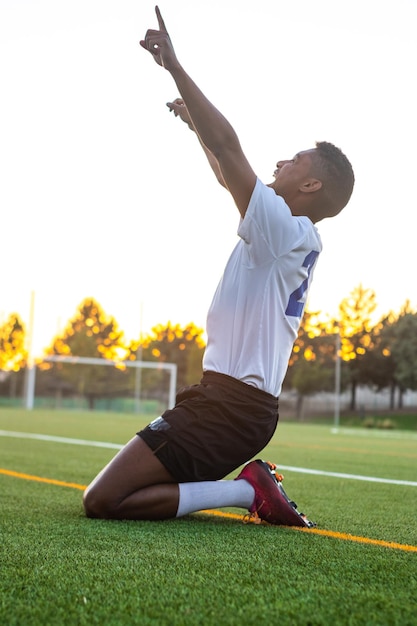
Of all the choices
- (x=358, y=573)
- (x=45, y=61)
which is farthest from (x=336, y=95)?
(x=358, y=573)

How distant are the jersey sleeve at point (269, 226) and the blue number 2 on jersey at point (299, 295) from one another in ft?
0.53

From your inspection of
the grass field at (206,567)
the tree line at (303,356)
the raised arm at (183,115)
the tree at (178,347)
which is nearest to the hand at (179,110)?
the raised arm at (183,115)

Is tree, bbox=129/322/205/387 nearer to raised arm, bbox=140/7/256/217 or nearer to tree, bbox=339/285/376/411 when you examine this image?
tree, bbox=339/285/376/411

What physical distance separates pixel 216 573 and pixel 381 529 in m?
1.30

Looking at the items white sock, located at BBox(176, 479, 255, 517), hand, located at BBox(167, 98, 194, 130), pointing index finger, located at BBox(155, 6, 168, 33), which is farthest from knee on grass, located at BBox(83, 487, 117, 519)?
pointing index finger, located at BBox(155, 6, 168, 33)

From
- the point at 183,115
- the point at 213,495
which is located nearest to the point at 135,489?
the point at 213,495

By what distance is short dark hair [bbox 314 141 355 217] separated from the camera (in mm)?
3146

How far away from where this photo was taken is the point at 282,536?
295 centimetres

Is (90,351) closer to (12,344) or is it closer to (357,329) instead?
(12,344)

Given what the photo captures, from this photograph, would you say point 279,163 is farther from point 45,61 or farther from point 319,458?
point 45,61

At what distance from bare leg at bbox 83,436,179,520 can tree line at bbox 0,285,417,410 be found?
43422 millimetres

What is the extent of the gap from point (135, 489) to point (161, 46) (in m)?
1.73

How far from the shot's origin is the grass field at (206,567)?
1.76 m

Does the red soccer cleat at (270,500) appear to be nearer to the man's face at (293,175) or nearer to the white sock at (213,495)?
the white sock at (213,495)
